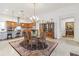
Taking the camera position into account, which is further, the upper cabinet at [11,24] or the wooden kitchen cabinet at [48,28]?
the wooden kitchen cabinet at [48,28]

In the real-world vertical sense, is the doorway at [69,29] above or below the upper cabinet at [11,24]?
below

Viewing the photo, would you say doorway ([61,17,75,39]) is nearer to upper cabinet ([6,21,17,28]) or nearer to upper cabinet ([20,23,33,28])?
upper cabinet ([20,23,33,28])

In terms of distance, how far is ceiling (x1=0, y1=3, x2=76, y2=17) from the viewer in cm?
203

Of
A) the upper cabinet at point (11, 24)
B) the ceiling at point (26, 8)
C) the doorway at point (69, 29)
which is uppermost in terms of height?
the ceiling at point (26, 8)

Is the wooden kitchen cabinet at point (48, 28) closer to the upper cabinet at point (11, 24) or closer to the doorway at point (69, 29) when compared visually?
the doorway at point (69, 29)

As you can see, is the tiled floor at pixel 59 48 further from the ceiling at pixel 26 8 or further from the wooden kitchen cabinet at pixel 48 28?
the ceiling at pixel 26 8

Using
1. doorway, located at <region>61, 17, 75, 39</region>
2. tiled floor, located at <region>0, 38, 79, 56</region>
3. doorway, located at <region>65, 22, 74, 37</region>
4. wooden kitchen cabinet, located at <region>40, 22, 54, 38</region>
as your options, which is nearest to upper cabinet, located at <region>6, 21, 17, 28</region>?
tiled floor, located at <region>0, 38, 79, 56</region>

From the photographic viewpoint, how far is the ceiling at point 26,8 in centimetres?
203

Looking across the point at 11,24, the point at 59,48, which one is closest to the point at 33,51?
the point at 59,48

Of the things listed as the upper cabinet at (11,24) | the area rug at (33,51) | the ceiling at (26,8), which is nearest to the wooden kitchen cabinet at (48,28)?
the area rug at (33,51)

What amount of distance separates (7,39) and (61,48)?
1.34 metres

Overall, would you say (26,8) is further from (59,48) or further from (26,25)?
(59,48)

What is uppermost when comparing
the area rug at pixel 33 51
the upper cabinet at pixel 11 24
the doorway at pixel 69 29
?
the upper cabinet at pixel 11 24

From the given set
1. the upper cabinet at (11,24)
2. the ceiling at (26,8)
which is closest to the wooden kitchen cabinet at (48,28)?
the ceiling at (26,8)
